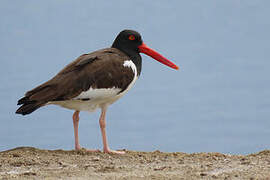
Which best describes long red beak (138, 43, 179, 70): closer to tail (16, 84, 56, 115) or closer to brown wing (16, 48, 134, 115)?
brown wing (16, 48, 134, 115)

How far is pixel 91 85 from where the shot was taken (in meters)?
8.86

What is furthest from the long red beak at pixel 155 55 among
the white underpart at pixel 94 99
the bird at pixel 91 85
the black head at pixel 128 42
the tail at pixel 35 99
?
the tail at pixel 35 99

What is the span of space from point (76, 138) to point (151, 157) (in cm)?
156

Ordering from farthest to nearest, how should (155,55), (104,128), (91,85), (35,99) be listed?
1. (155,55)
2. (104,128)
3. (91,85)
4. (35,99)

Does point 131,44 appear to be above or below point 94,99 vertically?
above

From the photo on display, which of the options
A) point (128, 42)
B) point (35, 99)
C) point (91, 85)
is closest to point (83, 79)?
point (91, 85)

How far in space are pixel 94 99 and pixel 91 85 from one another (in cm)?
26

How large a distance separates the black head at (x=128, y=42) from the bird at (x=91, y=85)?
0.02m

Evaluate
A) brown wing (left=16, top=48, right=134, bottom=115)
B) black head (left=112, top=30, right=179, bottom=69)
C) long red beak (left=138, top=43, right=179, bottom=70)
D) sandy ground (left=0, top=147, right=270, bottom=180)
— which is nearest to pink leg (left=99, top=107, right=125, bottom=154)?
sandy ground (left=0, top=147, right=270, bottom=180)

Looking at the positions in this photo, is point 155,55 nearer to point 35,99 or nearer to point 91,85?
point 91,85

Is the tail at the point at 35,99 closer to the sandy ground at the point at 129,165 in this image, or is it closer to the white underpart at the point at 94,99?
the white underpart at the point at 94,99

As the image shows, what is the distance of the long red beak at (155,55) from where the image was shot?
1018cm

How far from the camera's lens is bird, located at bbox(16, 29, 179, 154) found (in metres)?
8.66

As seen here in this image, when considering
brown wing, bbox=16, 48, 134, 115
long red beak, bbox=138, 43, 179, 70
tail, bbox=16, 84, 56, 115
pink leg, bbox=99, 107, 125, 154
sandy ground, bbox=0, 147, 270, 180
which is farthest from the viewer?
long red beak, bbox=138, 43, 179, 70
